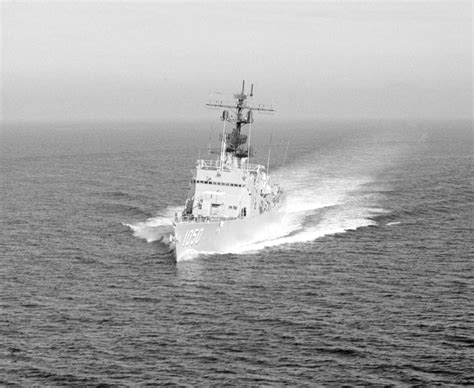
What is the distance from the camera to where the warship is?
54.2 m

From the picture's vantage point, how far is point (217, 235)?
55.2 metres

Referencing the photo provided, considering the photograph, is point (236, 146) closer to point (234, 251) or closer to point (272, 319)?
point (234, 251)

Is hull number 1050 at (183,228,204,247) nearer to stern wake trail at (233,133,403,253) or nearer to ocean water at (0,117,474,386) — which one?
ocean water at (0,117,474,386)

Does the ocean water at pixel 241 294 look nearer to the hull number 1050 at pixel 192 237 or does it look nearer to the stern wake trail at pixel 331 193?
the stern wake trail at pixel 331 193

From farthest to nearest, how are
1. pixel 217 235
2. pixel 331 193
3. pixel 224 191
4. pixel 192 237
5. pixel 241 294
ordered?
pixel 331 193
pixel 224 191
pixel 217 235
pixel 192 237
pixel 241 294

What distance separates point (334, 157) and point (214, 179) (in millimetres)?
62812

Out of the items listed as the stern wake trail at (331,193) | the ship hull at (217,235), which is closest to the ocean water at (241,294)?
the stern wake trail at (331,193)

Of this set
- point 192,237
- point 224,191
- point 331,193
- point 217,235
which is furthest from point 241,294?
point 331,193

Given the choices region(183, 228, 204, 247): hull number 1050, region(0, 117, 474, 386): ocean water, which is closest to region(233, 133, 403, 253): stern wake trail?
region(0, 117, 474, 386): ocean water

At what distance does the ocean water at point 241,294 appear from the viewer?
33.3 meters

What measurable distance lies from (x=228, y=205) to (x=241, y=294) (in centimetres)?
1697

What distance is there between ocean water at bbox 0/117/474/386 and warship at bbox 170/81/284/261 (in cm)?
164

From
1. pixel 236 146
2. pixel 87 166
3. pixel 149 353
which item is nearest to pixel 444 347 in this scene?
pixel 149 353

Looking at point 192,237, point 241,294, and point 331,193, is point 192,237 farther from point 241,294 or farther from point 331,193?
point 331,193
